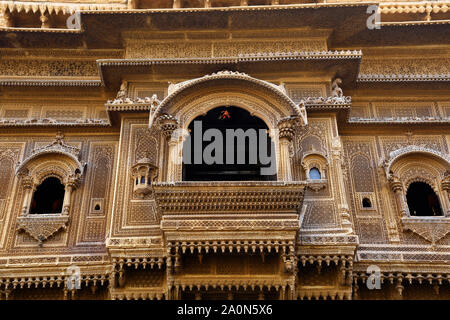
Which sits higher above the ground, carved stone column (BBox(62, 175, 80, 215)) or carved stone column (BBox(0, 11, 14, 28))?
carved stone column (BBox(0, 11, 14, 28))

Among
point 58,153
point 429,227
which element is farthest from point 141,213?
point 429,227

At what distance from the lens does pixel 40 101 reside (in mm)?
10570

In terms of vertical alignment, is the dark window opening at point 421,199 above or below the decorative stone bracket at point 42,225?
above

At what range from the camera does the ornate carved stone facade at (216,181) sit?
26.3ft

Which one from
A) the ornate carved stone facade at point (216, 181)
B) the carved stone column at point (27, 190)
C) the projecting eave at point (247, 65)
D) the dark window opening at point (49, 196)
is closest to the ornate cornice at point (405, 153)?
the ornate carved stone facade at point (216, 181)

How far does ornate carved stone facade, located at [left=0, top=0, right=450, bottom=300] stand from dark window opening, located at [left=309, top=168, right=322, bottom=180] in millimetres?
47

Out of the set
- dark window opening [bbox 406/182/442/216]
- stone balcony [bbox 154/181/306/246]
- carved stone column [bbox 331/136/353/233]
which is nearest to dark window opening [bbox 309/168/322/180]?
carved stone column [bbox 331/136/353/233]

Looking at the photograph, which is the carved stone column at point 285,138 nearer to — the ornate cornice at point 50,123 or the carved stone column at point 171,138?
the carved stone column at point 171,138

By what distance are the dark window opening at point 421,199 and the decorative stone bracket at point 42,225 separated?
6.48 metres

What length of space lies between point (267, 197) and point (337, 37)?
4.86 meters

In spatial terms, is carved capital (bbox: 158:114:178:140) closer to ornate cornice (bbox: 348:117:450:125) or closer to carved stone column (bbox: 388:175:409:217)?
ornate cornice (bbox: 348:117:450:125)

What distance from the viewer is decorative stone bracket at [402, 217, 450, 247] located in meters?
8.68

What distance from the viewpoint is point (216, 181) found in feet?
27.6
